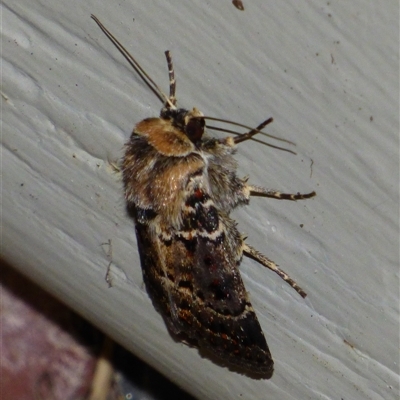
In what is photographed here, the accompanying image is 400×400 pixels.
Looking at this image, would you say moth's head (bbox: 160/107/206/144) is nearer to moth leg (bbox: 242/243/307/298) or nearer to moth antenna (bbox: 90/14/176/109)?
moth antenna (bbox: 90/14/176/109)

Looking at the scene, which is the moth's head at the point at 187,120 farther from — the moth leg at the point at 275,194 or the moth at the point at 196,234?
the moth leg at the point at 275,194

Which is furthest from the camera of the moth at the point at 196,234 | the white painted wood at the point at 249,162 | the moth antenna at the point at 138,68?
the moth at the point at 196,234

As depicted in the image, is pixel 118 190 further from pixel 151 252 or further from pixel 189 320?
pixel 189 320

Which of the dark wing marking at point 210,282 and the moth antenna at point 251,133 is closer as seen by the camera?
the moth antenna at point 251,133

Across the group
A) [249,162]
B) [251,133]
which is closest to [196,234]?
[249,162]

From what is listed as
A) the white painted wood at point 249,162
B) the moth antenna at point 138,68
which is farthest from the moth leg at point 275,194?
the moth antenna at point 138,68

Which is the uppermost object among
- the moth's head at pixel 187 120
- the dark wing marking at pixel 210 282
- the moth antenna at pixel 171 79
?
the moth antenna at pixel 171 79

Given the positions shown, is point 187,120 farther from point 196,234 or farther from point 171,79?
point 196,234
